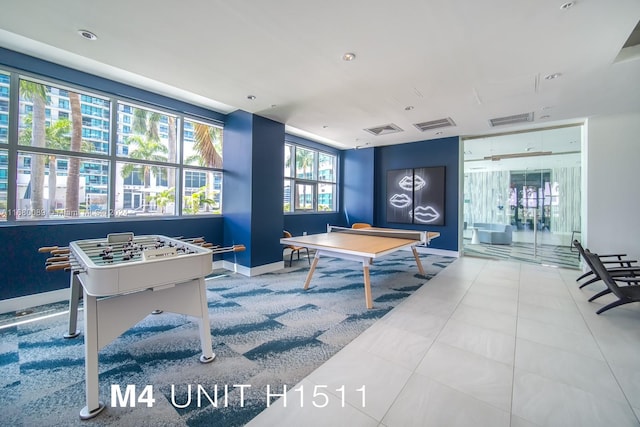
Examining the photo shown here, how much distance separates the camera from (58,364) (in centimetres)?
201

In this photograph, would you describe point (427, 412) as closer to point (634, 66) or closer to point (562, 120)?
point (634, 66)

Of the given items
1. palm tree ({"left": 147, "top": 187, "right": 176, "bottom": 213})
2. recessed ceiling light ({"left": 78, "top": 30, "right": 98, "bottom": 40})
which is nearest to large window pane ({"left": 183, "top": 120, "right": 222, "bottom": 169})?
palm tree ({"left": 147, "top": 187, "right": 176, "bottom": 213})

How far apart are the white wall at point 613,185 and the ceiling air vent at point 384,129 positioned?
11.4 feet

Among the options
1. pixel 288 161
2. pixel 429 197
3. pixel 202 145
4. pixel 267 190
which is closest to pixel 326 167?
pixel 288 161

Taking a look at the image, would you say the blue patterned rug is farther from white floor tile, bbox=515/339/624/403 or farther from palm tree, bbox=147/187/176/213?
palm tree, bbox=147/187/176/213

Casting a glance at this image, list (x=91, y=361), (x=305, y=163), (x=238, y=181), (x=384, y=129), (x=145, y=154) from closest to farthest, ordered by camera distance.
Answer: (x=91, y=361)
(x=145, y=154)
(x=238, y=181)
(x=384, y=129)
(x=305, y=163)

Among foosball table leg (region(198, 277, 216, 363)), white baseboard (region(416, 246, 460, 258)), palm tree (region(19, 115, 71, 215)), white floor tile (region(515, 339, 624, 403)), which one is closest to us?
white floor tile (region(515, 339, 624, 403))

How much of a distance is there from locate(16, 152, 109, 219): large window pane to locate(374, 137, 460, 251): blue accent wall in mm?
6260

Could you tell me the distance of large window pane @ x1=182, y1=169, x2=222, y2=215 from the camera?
4680 mm

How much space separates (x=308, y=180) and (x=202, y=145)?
2870 mm

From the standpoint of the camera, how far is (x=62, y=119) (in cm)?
341

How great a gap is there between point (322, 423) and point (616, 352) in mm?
2676

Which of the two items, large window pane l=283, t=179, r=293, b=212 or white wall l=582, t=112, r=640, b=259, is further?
large window pane l=283, t=179, r=293, b=212

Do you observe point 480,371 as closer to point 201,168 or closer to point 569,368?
point 569,368
